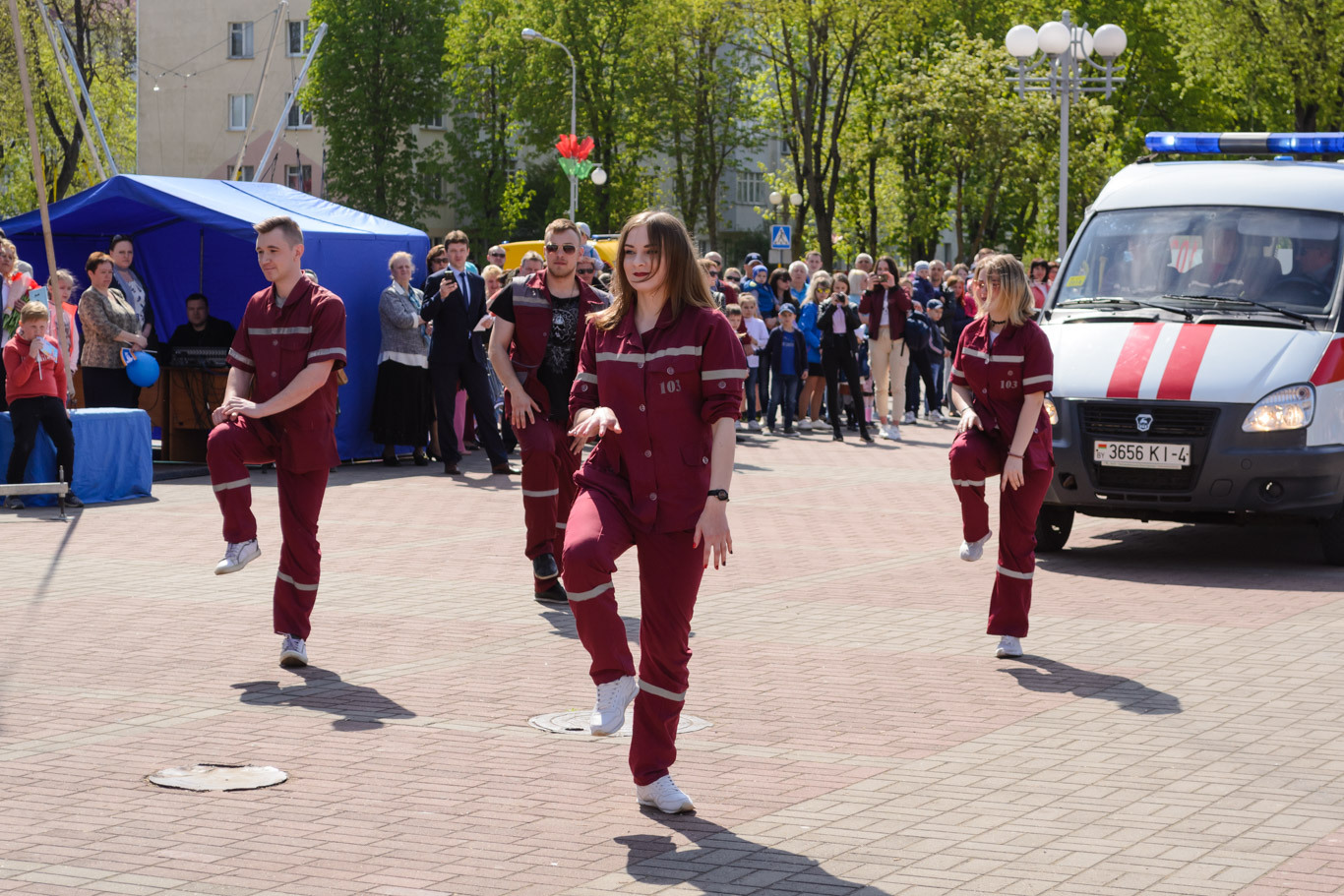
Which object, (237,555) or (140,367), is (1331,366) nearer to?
(237,555)

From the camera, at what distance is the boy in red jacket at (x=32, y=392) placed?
1408 centimetres

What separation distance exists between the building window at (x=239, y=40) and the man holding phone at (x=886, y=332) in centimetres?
5468

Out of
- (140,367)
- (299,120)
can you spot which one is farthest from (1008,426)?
(299,120)

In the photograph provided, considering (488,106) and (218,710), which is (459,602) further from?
(488,106)

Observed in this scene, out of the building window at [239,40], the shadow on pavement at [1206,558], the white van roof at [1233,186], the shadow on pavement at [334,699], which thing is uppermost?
the building window at [239,40]

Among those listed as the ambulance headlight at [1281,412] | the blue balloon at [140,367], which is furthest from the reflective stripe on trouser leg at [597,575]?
the blue balloon at [140,367]

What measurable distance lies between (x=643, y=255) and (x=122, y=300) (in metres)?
12.1

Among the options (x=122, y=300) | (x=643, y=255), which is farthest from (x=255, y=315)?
(x=122, y=300)

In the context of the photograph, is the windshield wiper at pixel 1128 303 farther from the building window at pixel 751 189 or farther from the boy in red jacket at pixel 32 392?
the building window at pixel 751 189

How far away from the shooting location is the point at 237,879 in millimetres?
5008

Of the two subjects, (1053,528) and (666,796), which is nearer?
(666,796)

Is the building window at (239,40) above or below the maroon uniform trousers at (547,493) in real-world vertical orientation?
above

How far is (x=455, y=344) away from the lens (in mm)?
17625

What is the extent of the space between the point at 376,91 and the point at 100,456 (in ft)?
175
